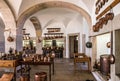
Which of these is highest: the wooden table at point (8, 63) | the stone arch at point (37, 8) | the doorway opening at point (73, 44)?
the stone arch at point (37, 8)

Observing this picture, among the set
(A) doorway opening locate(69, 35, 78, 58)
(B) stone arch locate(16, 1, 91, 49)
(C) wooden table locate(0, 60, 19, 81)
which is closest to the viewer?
(C) wooden table locate(0, 60, 19, 81)

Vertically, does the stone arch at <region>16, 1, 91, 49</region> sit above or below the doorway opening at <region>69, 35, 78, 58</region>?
above

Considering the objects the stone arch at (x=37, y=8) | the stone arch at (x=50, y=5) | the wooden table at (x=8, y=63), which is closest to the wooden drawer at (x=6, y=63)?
the wooden table at (x=8, y=63)

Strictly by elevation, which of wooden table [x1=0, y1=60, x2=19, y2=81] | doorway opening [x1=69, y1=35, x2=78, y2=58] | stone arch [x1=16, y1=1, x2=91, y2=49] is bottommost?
wooden table [x1=0, y1=60, x2=19, y2=81]

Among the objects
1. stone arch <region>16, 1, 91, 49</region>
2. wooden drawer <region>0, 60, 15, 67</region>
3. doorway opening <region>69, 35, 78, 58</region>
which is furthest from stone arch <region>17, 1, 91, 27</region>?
doorway opening <region>69, 35, 78, 58</region>

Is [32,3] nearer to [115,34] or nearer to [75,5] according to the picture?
[75,5]

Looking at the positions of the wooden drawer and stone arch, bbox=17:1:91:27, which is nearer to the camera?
the wooden drawer

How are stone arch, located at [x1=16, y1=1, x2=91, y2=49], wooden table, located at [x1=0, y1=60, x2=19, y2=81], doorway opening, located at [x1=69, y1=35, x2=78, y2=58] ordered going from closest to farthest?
wooden table, located at [x1=0, y1=60, x2=19, y2=81], stone arch, located at [x1=16, y1=1, x2=91, y2=49], doorway opening, located at [x1=69, y1=35, x2=78, y2=58]

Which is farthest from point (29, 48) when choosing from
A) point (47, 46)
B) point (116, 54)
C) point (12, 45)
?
point (116, 54)

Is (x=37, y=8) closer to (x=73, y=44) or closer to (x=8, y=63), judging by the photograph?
(x=8, y=63)

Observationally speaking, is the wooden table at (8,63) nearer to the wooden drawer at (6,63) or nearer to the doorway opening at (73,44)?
the wooden drawer at (6,63)

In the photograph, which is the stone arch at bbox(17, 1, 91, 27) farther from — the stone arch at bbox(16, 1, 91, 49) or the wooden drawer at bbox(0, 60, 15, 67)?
the wooden drawer at bbox(0, 60, 15, 67)

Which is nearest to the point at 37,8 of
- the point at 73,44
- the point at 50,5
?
the point at 50,5

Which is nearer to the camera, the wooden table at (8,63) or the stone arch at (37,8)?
the wooden table at (8,63)
